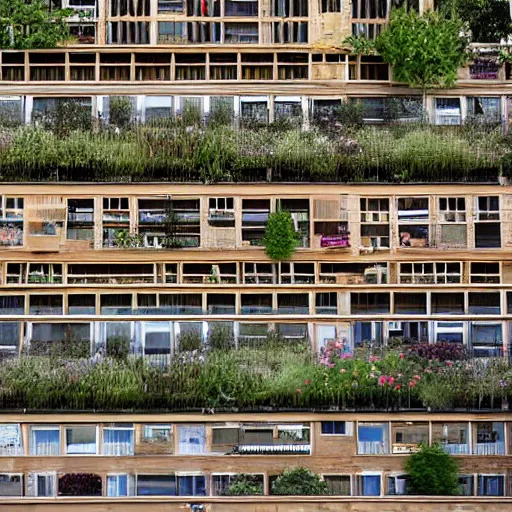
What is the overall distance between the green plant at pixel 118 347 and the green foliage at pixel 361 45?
374 centimetres

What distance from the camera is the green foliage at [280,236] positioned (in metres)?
13.4

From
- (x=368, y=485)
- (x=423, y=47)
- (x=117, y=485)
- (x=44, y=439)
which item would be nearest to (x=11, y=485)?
(x=44, y=439)

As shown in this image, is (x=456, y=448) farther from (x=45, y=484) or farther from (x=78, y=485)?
(x=45, y=484)

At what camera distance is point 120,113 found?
13656 millimetres

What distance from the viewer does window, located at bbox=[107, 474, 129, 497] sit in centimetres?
1323

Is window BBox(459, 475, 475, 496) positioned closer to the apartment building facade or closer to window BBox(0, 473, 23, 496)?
the apartment building facade

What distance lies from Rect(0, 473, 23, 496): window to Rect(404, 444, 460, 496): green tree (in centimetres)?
380

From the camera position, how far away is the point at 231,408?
13.3m

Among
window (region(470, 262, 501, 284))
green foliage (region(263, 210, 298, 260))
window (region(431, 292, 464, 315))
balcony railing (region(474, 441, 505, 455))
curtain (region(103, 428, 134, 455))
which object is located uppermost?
green foliage (region(263, 210, 298, 260))

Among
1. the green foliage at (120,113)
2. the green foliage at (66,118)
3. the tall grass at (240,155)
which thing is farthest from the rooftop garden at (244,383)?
the green foliage at (120,113)

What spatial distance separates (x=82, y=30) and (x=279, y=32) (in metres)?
2.02

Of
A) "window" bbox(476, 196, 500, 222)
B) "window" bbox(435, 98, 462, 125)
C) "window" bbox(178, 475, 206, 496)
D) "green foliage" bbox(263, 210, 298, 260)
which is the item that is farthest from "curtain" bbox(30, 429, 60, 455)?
"window" bbox(435, 98, 462, 125)

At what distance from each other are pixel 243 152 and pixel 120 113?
132 cm

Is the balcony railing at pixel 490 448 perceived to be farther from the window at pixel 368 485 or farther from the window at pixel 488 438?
the window at pixel 368 485
